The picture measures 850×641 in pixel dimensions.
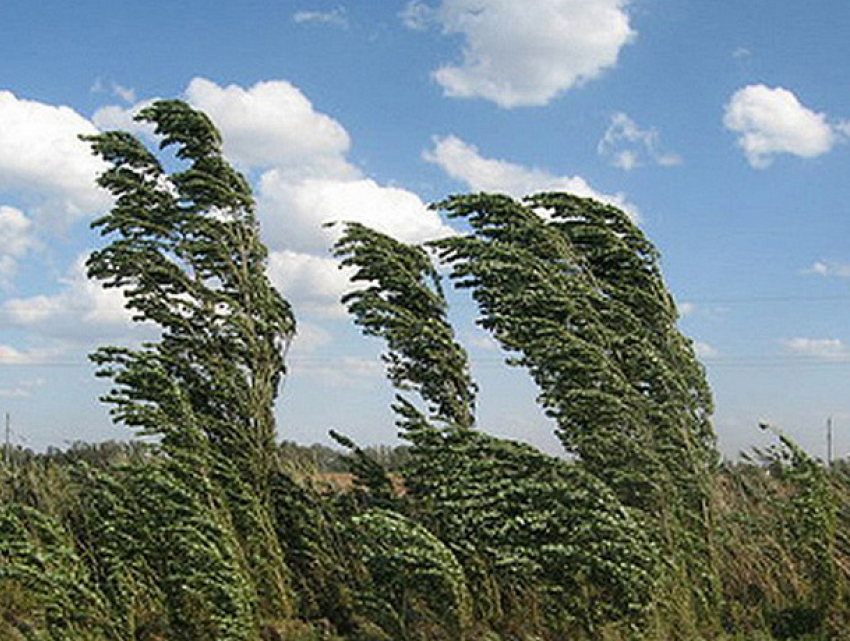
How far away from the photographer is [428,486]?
28.9ft

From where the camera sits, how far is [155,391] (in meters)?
9.11

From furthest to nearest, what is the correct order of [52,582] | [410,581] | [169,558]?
[169,558] < [410,581] < [52,582]

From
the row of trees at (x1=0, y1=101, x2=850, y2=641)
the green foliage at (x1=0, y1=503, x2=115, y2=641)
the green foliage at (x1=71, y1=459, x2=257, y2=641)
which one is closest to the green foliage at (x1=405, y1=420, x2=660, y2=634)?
the row of trees at (x1=0, y1=101, x2=850, y2=641)

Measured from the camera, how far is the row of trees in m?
8.09

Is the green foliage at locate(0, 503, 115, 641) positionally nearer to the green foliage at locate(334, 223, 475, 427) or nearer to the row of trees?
the row of trees

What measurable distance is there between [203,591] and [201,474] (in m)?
1.21

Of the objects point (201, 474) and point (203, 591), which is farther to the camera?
point (201, 474)

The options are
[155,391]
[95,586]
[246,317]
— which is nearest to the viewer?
[95,586]

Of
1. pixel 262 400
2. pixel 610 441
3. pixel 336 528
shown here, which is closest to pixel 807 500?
pixel 610 441

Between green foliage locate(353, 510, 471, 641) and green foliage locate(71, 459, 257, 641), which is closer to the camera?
green foliage locate(353, 510, 471, 641)

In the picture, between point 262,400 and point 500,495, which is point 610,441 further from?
point 262,400

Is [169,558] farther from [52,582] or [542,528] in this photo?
[542,528]

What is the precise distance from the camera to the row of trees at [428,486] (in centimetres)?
809

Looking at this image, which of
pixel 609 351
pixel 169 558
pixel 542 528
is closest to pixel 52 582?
pixel 169 558
